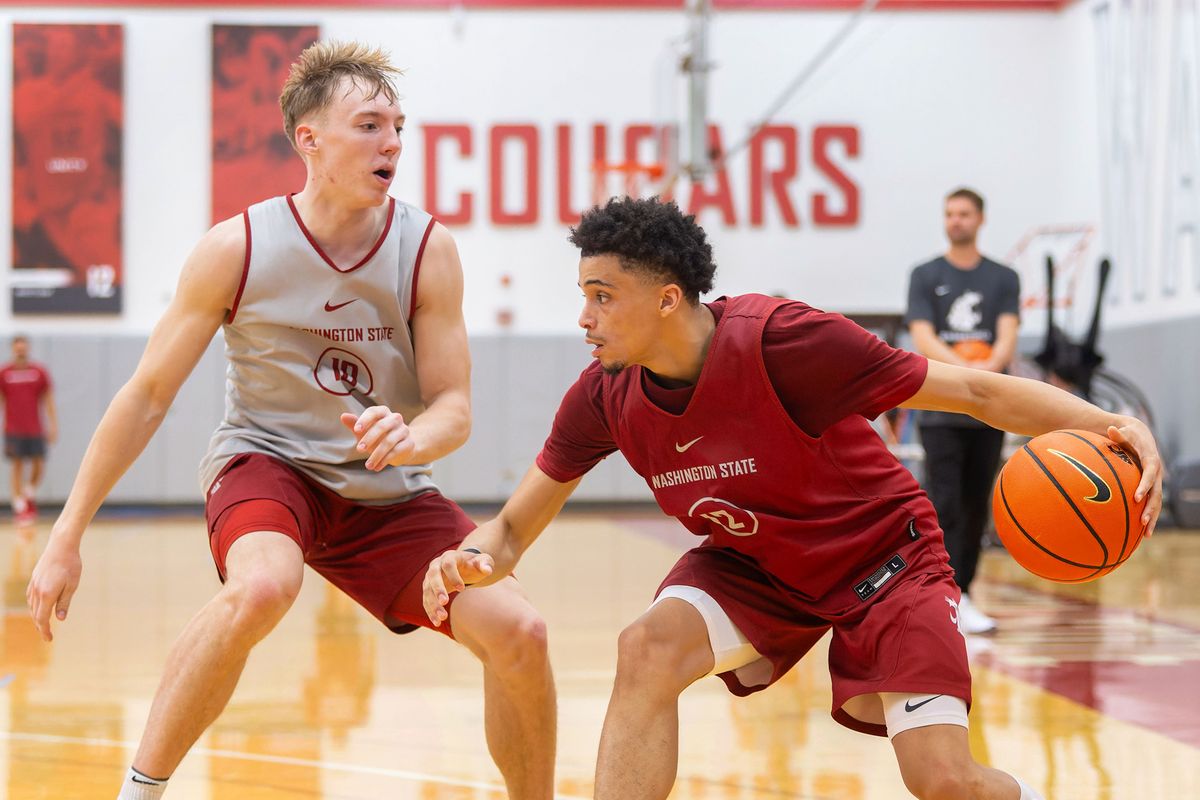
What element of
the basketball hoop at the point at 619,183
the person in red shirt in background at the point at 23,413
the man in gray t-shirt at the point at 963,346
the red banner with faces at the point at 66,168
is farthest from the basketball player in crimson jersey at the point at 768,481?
the red banner with faces at the point at 66,168

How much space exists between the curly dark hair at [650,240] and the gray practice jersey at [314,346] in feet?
2.12

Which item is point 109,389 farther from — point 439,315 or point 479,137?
point 439,315

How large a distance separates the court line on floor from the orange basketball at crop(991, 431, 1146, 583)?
148 centimetres

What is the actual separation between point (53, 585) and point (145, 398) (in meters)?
0.49

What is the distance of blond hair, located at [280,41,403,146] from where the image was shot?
3.35 metres

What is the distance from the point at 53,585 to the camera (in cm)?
302

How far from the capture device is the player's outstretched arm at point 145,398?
3.06 metres

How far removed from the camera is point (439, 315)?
3.46 m

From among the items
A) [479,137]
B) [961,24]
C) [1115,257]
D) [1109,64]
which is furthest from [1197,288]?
[479,137]

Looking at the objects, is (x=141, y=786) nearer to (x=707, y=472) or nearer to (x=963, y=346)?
(x=707, y=472)

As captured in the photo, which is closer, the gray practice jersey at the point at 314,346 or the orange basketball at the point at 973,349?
the gray practice jersey at the point at 314,346

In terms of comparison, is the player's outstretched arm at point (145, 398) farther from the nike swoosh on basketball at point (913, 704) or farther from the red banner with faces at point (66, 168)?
the red banner with faces at point (66, 168)

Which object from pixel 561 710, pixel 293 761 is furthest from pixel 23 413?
pixel 293 761

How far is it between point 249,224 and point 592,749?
6.72 feet
